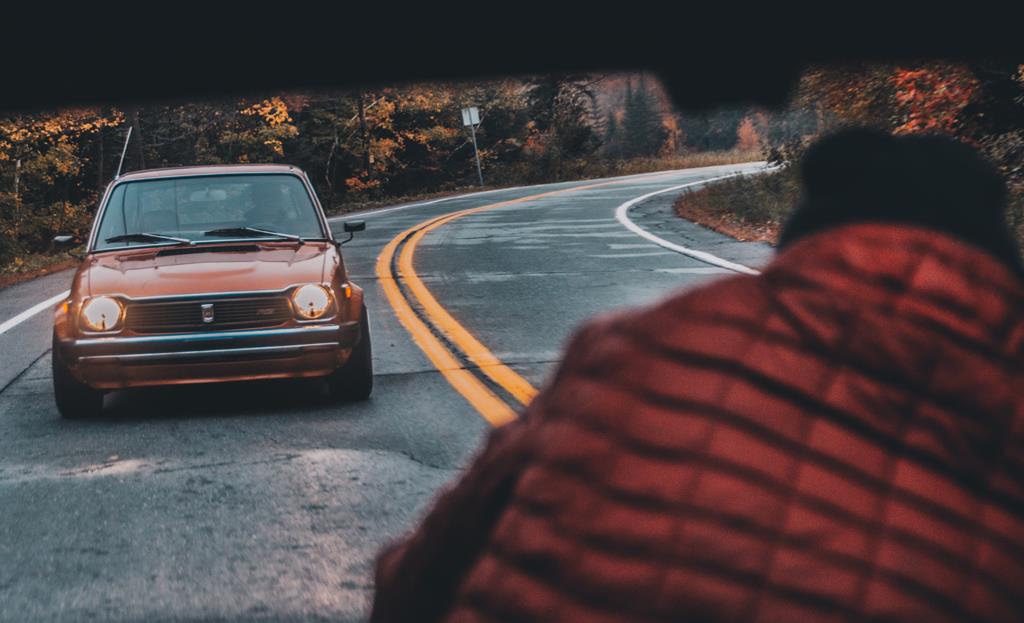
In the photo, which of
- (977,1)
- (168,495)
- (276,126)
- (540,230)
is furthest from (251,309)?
(276,126)

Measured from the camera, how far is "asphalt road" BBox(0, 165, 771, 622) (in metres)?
4.26

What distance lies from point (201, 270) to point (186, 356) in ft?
2.04

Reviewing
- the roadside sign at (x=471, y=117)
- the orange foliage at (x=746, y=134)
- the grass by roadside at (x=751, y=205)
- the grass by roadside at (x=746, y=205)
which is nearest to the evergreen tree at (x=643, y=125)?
the orange foliage at (x=746, y=134)

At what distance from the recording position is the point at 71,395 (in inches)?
287

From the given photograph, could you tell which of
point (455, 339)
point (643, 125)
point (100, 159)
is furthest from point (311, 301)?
point (643, 125)

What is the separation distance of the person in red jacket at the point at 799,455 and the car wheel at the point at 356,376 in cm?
A: 590

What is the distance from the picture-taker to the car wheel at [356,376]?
741 cm

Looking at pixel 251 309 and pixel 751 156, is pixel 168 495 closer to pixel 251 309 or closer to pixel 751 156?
pixel 251 309

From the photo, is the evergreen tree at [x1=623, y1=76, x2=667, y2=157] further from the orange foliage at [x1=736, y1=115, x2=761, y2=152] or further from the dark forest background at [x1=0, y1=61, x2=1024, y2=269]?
the dark forest background at [x1=0, y1=61, x2=1024, y2=269]

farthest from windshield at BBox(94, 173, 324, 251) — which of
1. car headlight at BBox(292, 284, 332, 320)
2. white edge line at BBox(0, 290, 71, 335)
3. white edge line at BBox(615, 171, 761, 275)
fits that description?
white edge line at BBox(0, 290, 71, 335)

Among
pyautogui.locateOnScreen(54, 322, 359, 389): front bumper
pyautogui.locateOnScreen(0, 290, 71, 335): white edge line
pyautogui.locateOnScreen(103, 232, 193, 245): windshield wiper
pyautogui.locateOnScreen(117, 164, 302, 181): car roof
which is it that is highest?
pyautogui.locateOnScreen(117, 164, 302, 181): car roof

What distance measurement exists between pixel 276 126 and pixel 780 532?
37.3m

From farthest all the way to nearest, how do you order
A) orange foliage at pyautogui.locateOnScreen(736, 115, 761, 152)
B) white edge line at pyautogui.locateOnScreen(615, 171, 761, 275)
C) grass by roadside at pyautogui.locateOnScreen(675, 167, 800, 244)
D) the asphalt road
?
1. orange foliage at pyautogui.locateOnScreen(736, 115, 761, 152)
2. grass by roadside at pyautogui.locateOnScreen(675, 167, 800, 244)
3. white edge line at pyautogui.locateOnScreen(615, 171, 761, 275)
4. the asphalt road

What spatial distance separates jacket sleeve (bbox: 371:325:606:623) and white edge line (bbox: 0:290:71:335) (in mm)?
10586
